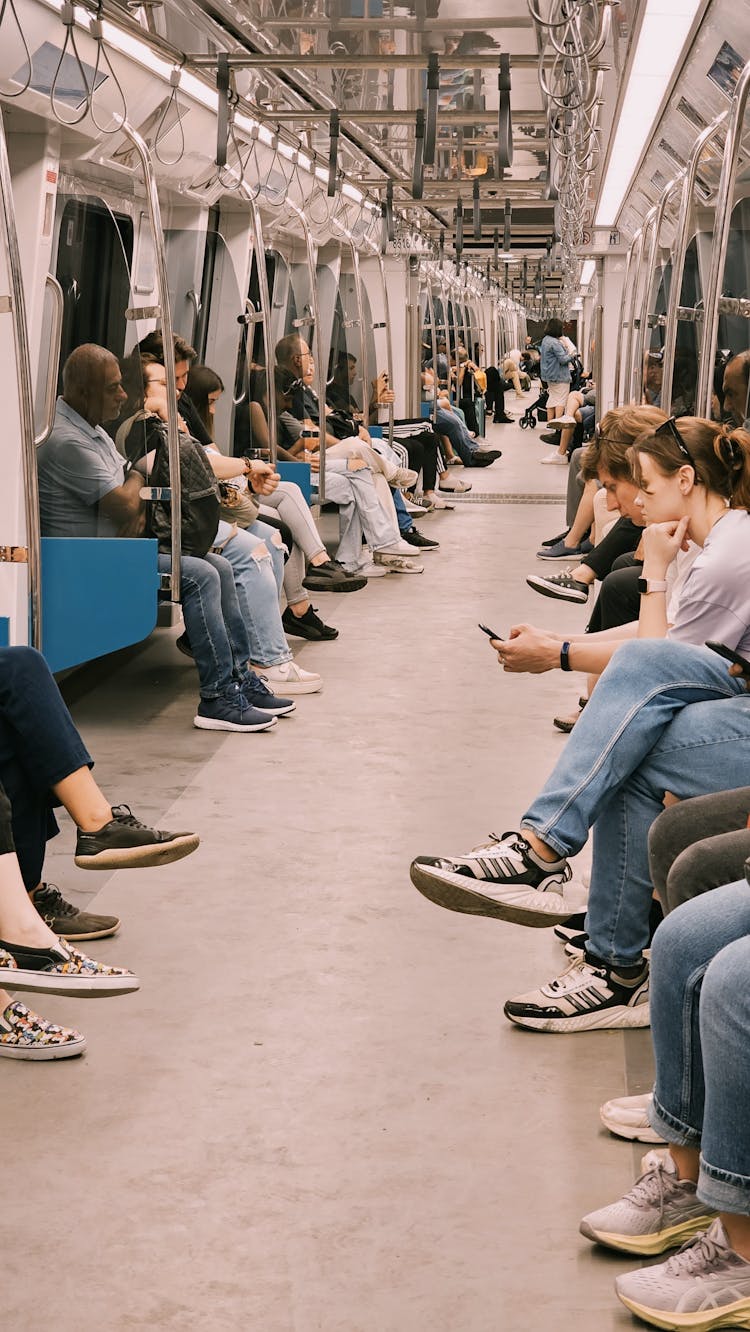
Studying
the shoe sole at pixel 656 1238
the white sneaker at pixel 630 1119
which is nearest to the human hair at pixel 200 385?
the white sneaker at pixel 630 1119

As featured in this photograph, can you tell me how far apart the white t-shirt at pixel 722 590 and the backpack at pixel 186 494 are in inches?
112

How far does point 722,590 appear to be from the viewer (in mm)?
2967

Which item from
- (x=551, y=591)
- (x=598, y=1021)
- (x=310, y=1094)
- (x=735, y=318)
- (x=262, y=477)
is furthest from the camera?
(x=262, y=477)

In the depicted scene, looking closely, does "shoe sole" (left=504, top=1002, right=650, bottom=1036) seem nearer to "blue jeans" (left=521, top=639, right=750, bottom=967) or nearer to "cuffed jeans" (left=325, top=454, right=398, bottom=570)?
"blue jeans" (left=521, top=639, right=750, bottom=967)

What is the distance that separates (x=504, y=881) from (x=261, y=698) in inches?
116

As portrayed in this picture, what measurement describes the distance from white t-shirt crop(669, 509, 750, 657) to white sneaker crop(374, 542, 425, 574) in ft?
21.6

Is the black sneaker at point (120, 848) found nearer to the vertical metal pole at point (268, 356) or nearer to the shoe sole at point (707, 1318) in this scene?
the shoe sole at point (707, 1318)

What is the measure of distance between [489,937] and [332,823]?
977 millimetres

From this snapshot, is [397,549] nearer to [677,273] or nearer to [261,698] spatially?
[677,273]

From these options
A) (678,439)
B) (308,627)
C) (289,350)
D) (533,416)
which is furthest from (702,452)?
(533,416)

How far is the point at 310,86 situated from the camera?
7.21m

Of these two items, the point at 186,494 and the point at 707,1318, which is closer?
the point at 707,1318

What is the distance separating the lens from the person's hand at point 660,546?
3.40m

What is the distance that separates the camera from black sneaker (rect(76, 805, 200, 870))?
3488 millimetres
